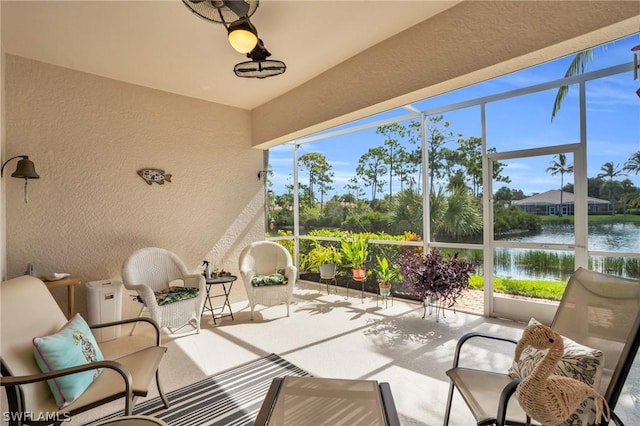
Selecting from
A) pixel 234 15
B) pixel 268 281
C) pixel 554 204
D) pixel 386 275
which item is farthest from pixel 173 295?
pixel 554 204

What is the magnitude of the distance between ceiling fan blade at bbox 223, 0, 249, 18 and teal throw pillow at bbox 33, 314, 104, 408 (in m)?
2.27

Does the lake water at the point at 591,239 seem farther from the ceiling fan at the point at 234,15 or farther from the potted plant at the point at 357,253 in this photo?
the ceiling fan at the point at 234,15

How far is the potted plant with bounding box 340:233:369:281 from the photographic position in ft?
16.2

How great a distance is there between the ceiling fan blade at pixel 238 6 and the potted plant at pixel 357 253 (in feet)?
12.2

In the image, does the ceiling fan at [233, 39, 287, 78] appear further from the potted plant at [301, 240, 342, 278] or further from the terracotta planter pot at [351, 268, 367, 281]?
the potted plant at [301, 240, 342, 278]

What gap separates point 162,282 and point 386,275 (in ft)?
10.2

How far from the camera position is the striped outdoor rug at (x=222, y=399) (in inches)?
80.0

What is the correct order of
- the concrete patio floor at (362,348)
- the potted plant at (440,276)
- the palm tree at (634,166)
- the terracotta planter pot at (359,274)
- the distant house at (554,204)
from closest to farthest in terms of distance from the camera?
1. the concrete patio floor at (362,348)
2. the palm tree at (634,166)
3. the distant house at (554,204)
4. the potted plant at (440,276)
5. the terracotta planter pot at (359,274)

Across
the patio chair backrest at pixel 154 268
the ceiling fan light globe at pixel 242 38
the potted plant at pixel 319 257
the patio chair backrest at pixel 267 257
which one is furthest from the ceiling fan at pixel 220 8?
the potted plant at pixel 319 257

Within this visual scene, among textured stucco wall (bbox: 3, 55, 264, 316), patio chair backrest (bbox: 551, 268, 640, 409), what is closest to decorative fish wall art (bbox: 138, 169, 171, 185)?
textured stucco wall (bbox: 3, 55, 264, 316)

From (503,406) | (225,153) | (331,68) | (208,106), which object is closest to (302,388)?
(503,406)

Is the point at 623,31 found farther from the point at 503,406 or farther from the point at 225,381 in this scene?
the point at 225,381

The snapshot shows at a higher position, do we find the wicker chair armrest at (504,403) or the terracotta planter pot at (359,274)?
the wicker chair armrest at (504,403)

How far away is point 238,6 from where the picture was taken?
6.42ft
